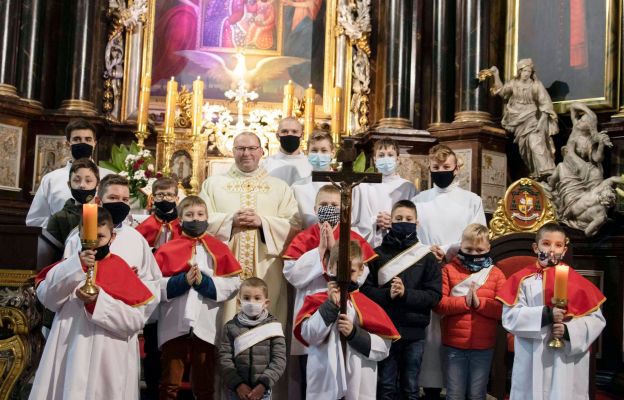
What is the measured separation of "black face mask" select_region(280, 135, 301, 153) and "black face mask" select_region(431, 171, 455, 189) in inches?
47.1

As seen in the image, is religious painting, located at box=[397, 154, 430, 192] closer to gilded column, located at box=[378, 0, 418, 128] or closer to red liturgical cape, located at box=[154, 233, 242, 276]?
gilded column, located at box=[378, 0, 418, 128]

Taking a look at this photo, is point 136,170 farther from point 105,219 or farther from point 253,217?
point 105,219

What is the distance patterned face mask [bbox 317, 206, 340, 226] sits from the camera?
6449 millimetres

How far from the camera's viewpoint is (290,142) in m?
7.69

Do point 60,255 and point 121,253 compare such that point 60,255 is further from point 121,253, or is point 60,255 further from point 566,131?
point 566,131

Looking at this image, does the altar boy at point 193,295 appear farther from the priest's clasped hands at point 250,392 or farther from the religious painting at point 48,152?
the religious painting at point 48,152

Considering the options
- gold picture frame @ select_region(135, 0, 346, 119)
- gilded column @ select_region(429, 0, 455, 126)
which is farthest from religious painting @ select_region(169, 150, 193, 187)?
gilded column @ select_region(429, 0, 455, 126)

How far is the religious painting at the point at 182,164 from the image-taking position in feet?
32.4

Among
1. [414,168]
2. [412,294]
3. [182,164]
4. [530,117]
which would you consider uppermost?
[530,117]

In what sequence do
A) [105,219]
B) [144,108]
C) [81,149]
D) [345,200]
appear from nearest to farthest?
1. [105,219]
2. [345,200]
3. [81,149]
4. [144,108]

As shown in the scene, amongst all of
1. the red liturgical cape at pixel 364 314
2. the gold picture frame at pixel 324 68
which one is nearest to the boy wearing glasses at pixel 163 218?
the red liturgical cape at pixel 364 314

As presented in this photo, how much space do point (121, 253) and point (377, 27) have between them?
22.0 ft

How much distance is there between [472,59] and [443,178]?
395 cm

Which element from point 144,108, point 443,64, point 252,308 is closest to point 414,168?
point 443,64
